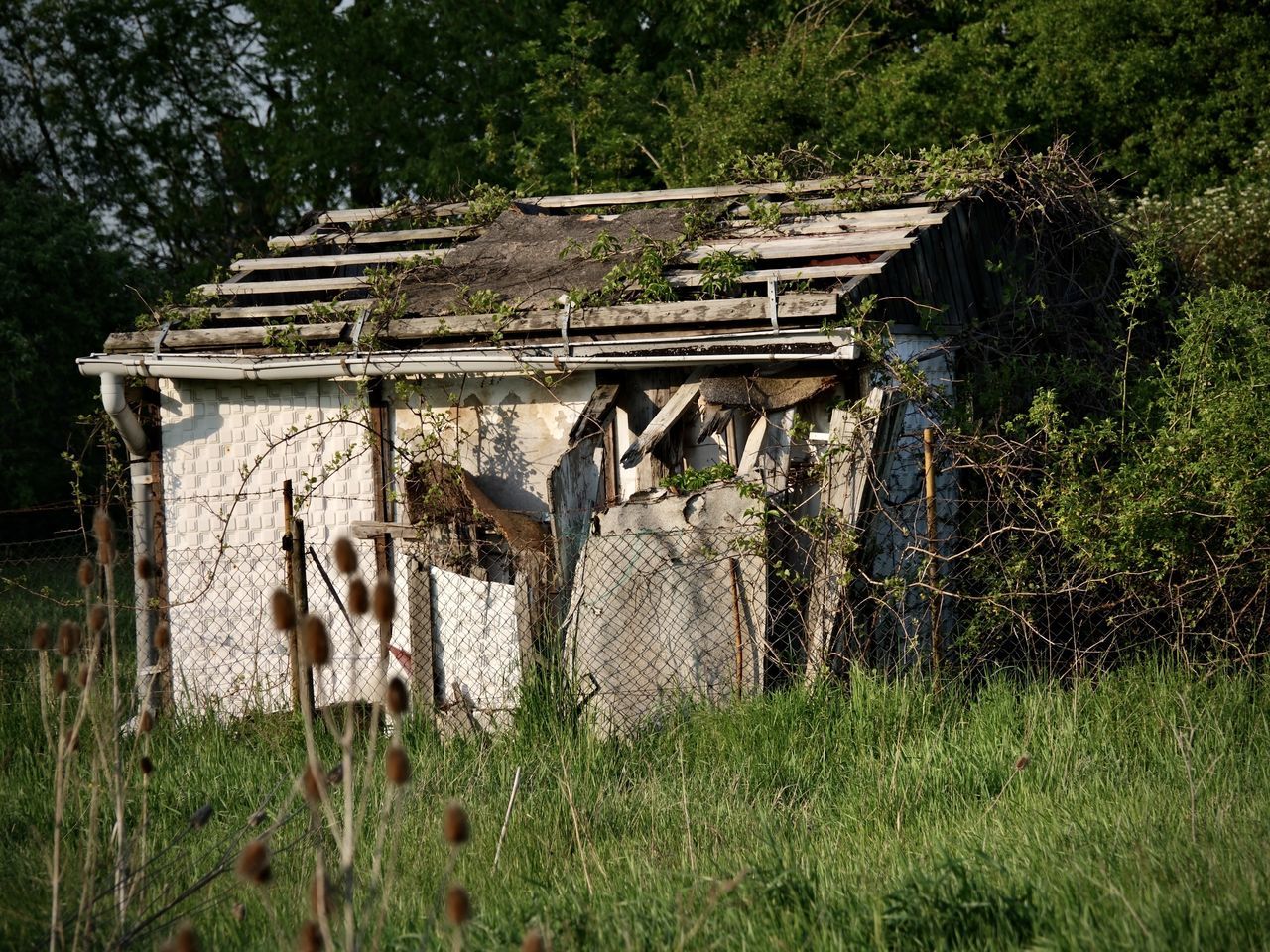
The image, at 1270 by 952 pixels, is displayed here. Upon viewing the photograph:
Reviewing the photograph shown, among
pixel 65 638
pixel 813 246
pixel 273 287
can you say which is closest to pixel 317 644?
pixel 65 638

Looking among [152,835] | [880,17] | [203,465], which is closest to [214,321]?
[203,465]

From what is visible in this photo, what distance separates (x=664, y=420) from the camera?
803 centimetres

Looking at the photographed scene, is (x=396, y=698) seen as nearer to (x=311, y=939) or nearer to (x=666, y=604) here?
(x=311, y=939)

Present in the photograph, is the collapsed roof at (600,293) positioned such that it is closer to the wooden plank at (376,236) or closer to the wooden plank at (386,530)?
the wooden plank at (376,236)

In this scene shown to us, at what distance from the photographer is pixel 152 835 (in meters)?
5.86

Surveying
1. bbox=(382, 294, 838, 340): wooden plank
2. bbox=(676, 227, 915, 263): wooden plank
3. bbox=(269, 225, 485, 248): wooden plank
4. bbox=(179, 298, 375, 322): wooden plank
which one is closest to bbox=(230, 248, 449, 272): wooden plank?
bbox=(269, 225, 485, 248): wooden plank

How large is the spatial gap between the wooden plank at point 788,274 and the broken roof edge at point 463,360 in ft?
2.17

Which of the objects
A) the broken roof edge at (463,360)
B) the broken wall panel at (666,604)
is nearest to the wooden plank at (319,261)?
the broken roof edge at (463,360)

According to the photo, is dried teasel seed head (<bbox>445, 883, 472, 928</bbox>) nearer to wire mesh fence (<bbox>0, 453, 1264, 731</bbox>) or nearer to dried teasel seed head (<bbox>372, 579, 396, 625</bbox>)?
dried teasel seed head (<bbox>372, 579, 396, 625</bbox>)

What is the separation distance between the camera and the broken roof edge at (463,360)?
7699mm

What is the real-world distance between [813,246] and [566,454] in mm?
2303

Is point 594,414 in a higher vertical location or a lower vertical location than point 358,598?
higher

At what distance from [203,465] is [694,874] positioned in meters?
5.96

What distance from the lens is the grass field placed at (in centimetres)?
399
